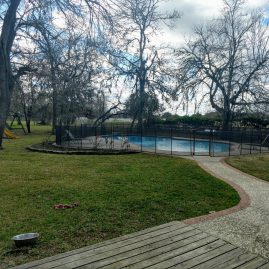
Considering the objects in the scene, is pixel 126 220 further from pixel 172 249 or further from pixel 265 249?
pixel 265 249

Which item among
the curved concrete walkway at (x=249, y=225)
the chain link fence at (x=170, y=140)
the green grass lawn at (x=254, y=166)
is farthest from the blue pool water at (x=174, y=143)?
the curved concrete walkway at (x=249, y=225)

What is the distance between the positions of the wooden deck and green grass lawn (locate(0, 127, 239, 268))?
1.00ft

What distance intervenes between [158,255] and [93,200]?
2.64 metres

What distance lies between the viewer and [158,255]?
3379mm

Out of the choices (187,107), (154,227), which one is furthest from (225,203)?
(187,107)

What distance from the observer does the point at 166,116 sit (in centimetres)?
4284

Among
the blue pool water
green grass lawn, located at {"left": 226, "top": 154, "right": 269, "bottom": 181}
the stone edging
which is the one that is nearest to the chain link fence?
the blue pool water

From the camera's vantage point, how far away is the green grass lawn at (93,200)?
404 cm

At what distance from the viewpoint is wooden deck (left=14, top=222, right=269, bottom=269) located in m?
3.18

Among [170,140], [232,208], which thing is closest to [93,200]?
[232,208]

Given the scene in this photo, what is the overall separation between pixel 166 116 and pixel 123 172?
34536 millimetres

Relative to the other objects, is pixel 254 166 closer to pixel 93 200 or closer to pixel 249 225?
pixel 249 225

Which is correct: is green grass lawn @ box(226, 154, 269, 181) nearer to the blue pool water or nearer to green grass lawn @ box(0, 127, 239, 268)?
green grass lawn @ box(0, 127, 239, 268)

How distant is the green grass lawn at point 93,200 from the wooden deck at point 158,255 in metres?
0.30
